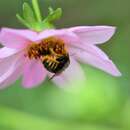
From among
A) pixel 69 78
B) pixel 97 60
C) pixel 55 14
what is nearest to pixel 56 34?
pixel 55 14

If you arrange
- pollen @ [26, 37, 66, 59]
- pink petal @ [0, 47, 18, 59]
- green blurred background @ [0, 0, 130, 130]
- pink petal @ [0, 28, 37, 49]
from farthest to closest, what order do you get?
green blurred background @ [0, 0, 130, 130], pollen @ [26, 37, 66, 59], pink petal @ [0, 47, 18, 59], pink petal @ [0, 28, 37, 49]

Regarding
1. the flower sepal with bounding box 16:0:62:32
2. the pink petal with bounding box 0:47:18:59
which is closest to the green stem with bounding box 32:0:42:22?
the flower sepal with bounding box 16:0:62:32

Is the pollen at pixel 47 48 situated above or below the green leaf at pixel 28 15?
below

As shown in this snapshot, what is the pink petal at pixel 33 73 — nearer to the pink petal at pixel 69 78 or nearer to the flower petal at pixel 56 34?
the pink petal at pixel 69 78

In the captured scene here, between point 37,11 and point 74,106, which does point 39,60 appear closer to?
point 37,11

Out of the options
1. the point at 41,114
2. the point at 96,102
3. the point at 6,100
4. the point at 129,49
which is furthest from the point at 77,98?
the point at 129,49

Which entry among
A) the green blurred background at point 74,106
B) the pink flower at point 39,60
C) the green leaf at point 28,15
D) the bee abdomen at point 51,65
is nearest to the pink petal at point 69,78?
the pink flower at point 39,60

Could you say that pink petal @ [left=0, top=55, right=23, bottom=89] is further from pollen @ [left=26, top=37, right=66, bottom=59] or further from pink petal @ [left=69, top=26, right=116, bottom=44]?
pink petal @ [left=69, top=26, right=116, bottom=44]
